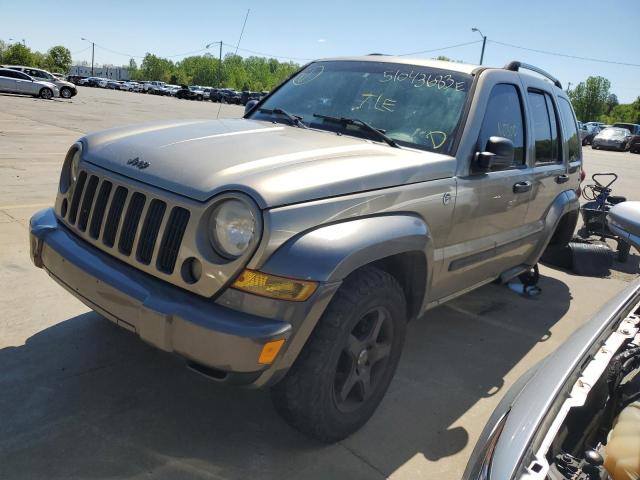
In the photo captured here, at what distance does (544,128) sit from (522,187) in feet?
2.84

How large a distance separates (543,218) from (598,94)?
84101mm

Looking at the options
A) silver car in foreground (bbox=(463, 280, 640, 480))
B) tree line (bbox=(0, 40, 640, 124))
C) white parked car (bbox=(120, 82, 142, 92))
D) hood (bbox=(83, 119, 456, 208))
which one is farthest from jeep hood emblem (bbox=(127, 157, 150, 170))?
white parked car (bbox=(120, 82, 142, 92))

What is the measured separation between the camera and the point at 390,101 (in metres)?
3.54

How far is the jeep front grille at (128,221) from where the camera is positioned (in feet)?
7.80

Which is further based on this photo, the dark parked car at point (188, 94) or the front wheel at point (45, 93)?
the dark parked car at point (188, 94)

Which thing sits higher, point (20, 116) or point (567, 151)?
point (567, 151)

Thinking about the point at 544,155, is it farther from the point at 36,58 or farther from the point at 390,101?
the point at 36,58

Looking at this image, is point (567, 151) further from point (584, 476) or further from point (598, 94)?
point (598, 94)

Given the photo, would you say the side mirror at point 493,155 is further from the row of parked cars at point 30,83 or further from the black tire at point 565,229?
the row of parked cars at point 30,83

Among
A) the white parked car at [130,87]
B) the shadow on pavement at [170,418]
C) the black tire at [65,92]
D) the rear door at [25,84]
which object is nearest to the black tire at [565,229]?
the shadow on pavement at [170,418]

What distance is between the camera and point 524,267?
4.57 metres

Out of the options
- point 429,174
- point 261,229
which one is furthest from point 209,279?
point 429,174

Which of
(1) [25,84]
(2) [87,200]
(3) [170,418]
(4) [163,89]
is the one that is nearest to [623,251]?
(3) [170,418]

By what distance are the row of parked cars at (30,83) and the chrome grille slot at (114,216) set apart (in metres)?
30.7
